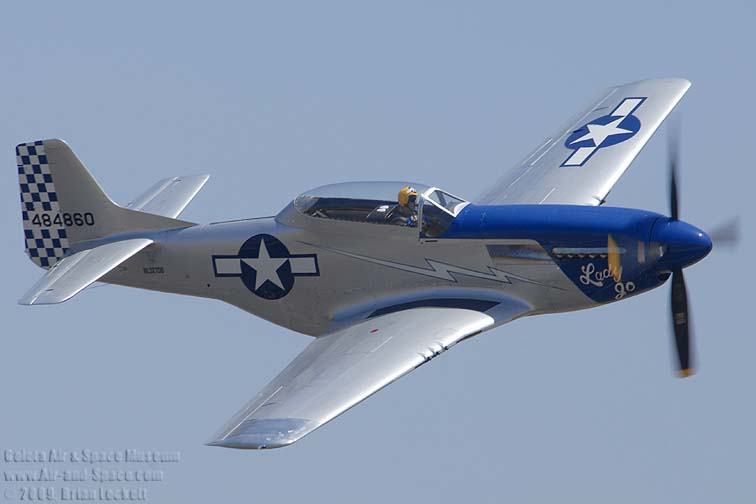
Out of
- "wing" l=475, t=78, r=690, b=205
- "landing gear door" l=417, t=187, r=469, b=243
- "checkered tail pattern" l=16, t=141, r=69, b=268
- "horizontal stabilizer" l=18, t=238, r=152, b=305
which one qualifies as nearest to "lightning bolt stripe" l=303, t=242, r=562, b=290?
"landing gear door" l=417, t=187, r=469, b=243

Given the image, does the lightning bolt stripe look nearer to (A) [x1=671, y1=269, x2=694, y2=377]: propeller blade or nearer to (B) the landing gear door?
(B) the landing gear door

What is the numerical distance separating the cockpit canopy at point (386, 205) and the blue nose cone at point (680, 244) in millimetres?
3015

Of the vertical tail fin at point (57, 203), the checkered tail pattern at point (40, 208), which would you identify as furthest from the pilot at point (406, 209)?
the checkered tail pattern at point (40, 208)

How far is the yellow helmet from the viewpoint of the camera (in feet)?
78.0

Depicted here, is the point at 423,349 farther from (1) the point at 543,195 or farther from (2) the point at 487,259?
(1) the point at 543,195

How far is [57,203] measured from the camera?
26703 mm

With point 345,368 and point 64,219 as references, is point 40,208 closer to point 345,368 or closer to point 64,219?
point 64,219

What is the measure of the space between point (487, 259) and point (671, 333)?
9.18 ft

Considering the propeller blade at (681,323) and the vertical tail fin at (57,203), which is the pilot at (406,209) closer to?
the propeller blade at (681,323)

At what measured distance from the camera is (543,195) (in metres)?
26.0

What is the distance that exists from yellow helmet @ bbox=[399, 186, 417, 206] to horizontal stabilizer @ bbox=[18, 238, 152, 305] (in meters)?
4.36

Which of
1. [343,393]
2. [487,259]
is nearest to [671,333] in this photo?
[487,259]

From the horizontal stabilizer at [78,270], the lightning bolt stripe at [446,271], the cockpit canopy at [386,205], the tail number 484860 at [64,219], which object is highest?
the tail number 484860 at [64,219]

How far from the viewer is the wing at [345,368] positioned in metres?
20.0
